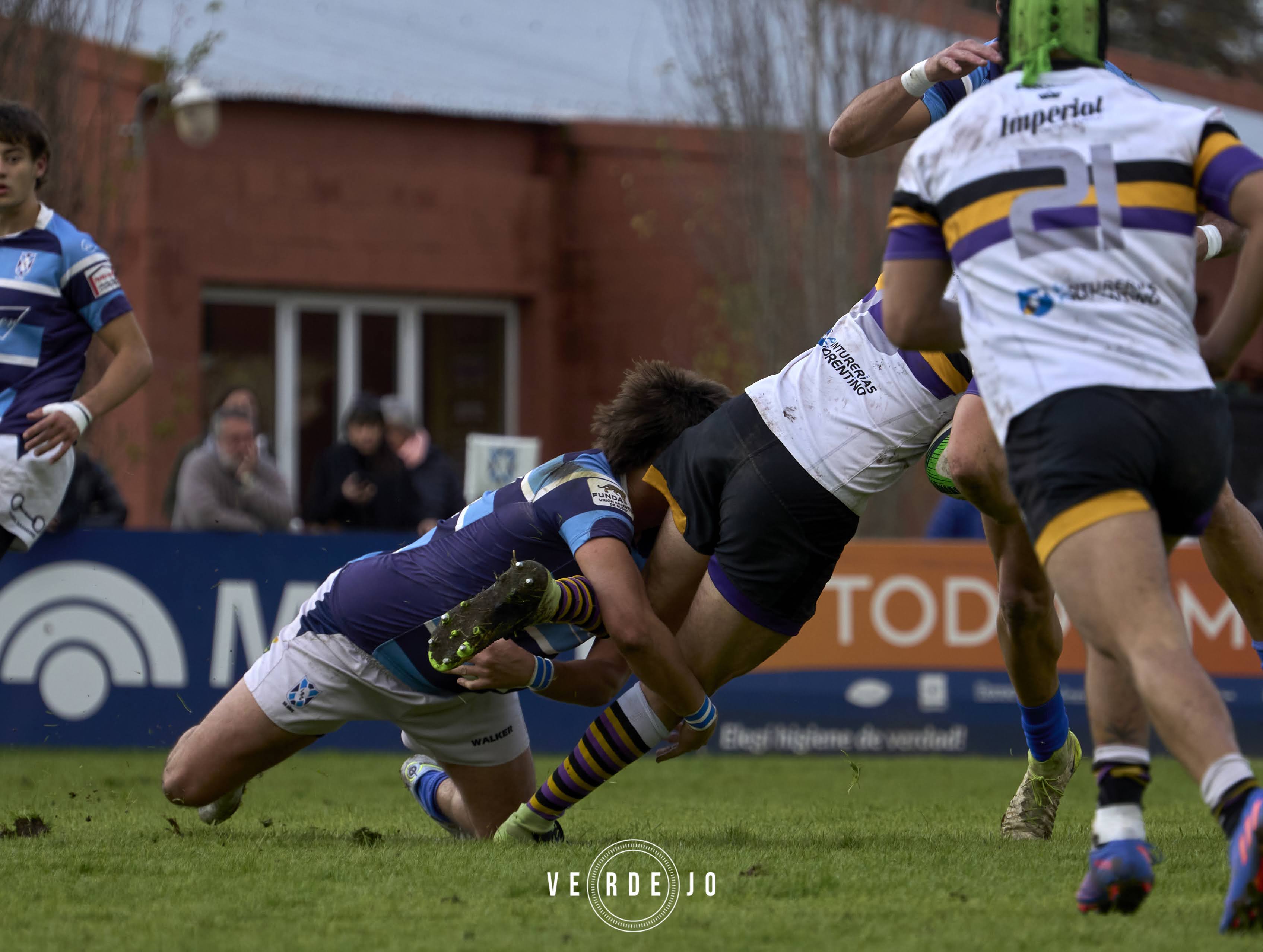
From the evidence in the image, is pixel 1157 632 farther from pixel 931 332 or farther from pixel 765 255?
pixel 765 255

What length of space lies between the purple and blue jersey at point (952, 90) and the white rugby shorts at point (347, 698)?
227 cm

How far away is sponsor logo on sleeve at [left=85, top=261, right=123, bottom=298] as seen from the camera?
5.90 m

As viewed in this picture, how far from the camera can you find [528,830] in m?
4.78

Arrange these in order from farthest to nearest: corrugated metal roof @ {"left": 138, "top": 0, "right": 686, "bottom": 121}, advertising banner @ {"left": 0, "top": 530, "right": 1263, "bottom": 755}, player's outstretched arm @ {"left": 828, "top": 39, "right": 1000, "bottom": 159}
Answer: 1. corrugated metal roof @ {"left": 138, "top": 0, "right": 686, "bottom": 121}
2. advertising banner @ {"left": 0, "top": 530, "right": 1263, "bottom": 755}
3. player's outstretched arm @ {"left": 828, "top": 39, "right": 1000, "bottom": 159}

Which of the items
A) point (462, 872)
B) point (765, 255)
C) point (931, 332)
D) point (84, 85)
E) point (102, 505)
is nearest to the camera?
point (931, 332)

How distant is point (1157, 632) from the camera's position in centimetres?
323

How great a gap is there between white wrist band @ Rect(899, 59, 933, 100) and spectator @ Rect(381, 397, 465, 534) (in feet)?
19.0

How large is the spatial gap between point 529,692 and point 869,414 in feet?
15.0

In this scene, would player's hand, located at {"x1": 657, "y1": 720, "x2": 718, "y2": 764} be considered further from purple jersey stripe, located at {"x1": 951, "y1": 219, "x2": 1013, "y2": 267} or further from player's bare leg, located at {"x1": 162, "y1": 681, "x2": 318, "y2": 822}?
→ purple jersey stripe, located at {"x1": 951, "y1": 219, "x2": 1013, "y2": 267}

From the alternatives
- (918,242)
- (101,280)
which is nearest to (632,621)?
(918,242)

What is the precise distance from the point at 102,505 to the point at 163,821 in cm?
445

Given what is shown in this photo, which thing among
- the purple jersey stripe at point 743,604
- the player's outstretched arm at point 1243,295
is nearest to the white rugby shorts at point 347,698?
the purple jersey stripe at point 743,604

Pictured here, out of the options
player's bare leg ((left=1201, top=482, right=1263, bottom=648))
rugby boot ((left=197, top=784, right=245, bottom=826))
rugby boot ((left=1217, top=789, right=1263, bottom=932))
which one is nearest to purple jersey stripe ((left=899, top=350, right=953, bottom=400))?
player's bare leg ((left=1201, top=482, right=1263, bottom=648))

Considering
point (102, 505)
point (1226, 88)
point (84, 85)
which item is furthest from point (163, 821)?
point (1226, 88)
